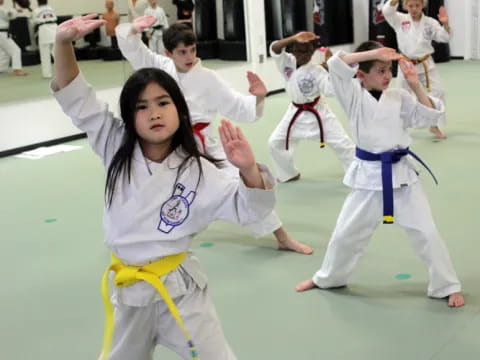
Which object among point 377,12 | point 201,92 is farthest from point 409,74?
point 377,12

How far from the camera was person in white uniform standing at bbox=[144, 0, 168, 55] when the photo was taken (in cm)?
813

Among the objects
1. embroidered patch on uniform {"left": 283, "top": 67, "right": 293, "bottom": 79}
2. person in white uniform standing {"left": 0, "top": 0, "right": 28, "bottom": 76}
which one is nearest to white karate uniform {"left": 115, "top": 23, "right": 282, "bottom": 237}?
embroidered patch on uniform {"left": 283, "top": 67, "right": 293, "bottom": 79}

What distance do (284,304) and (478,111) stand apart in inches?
197

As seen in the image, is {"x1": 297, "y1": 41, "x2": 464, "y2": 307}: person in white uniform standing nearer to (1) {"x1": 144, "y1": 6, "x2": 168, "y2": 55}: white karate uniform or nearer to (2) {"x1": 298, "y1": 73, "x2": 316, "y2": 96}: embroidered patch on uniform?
(2) {"x1": 298, "y1": 73, "x2": 316, "y2": 96}: embroidered patch on uniform

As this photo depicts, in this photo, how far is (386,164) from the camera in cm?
287

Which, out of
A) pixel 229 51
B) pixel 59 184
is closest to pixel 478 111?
pixel 229 51

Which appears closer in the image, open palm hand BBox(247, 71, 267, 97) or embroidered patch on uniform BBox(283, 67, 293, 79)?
open palm hand BBox(247, 71, 267, 97)

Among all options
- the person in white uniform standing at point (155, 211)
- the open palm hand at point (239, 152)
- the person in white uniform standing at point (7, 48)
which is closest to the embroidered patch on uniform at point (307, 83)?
the person in white uniform standing at point (155, 211)

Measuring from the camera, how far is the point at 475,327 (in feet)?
8.87

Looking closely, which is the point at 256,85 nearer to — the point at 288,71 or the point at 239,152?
the point at 239,152

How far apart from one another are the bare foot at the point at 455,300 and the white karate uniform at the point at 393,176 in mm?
21

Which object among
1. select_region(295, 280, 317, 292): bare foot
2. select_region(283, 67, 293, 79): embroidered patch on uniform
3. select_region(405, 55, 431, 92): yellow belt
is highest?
select_region(283, 67, 293, 79): embroidered patch on uniform

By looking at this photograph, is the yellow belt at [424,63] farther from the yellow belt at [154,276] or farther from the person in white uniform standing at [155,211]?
the yellow belt at [154,276]

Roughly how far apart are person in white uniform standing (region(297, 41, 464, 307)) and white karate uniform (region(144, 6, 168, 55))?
531 centimetres
